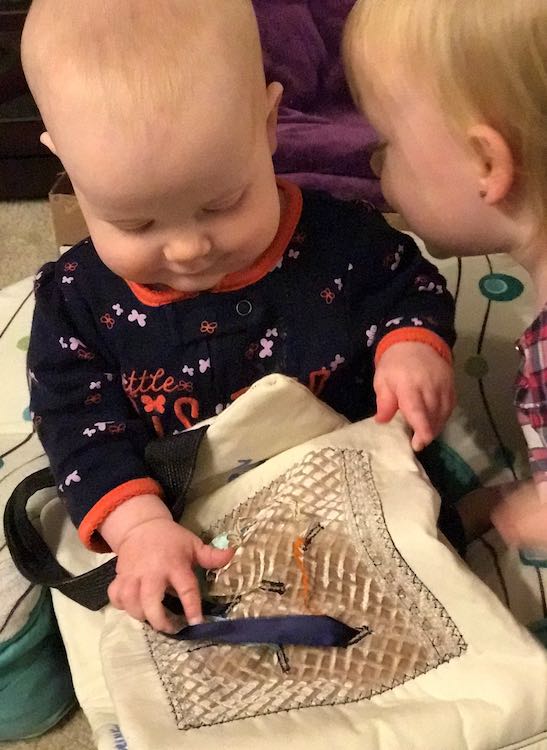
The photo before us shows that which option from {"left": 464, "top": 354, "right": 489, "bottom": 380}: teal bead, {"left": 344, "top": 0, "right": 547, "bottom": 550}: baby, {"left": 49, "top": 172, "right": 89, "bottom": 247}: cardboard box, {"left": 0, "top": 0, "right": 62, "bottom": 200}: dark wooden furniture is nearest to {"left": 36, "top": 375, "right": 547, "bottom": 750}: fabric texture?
{"left": 344, "top": 0, "right": 547, "bottom": 550}: baby

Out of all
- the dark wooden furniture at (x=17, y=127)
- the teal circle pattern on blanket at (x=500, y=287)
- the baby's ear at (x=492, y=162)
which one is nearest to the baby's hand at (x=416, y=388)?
the baby's ear at (x=492, y=162)

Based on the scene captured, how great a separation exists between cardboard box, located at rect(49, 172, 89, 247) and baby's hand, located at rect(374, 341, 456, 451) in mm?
470

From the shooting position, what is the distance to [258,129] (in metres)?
0.53

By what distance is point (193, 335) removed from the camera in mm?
611

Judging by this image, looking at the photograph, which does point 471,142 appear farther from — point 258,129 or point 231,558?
point 231,558

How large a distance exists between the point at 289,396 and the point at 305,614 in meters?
0.14

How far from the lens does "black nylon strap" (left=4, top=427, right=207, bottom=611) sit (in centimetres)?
58

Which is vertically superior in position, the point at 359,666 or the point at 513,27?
the point at 513,27

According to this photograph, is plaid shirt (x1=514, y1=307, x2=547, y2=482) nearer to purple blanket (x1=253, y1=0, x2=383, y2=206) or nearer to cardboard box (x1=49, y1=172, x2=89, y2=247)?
purple blanket (x1=253, y1=0, x2=383, y2=206)

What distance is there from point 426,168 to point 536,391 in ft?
0.55

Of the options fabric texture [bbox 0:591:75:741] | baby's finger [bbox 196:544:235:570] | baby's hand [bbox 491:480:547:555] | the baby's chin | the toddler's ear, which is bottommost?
fabric texture [bbox 0:591:75:741]

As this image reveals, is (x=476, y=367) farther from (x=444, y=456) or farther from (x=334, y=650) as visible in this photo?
(x=334, y=650)

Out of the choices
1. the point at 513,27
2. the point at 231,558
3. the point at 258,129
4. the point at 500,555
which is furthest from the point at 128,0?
the point at 500,555

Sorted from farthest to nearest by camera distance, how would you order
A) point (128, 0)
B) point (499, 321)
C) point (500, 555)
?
point (499, 321)
point (500, 555)
point (128, 0)
